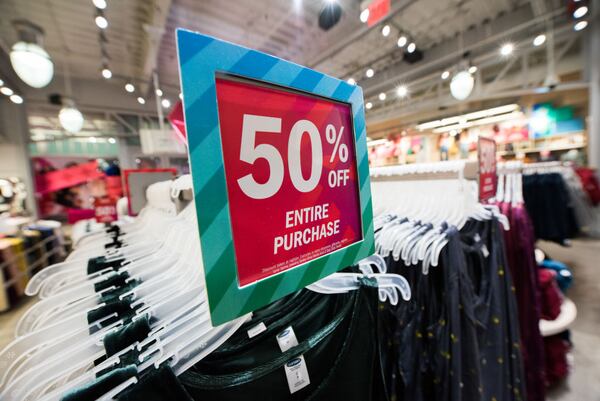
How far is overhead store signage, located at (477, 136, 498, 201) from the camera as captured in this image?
121cm

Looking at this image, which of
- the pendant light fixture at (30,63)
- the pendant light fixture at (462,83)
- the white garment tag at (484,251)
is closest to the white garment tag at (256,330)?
the white garment tag at (484,251)

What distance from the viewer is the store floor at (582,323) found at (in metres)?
1.73

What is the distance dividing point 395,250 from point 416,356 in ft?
1.36

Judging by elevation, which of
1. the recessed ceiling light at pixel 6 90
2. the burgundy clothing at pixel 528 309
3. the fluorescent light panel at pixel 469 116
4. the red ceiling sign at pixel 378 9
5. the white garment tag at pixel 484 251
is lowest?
the burgundy clothing at pixel 528 309

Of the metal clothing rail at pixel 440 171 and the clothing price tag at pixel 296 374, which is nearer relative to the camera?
the clothing price tag at pixel 296 374

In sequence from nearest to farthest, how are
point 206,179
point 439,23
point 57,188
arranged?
1. point 206,179
2. point 439,23
3. point 57,188

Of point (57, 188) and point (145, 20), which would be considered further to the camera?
point (57, 188)

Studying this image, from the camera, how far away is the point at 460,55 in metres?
4.84

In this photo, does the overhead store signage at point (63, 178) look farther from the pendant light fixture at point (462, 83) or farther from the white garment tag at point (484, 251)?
the white garment tag at point (484, 251)

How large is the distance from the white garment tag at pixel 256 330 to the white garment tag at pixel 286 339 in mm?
49

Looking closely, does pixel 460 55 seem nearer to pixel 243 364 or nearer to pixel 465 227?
pixel 465 227

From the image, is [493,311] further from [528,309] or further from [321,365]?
[321,365]

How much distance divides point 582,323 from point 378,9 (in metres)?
3.79

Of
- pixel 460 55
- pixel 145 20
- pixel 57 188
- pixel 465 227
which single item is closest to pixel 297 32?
pixel 145 20
